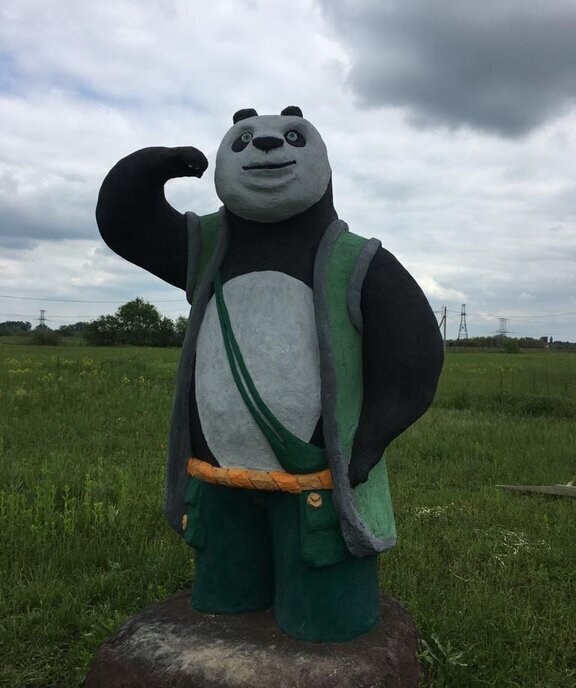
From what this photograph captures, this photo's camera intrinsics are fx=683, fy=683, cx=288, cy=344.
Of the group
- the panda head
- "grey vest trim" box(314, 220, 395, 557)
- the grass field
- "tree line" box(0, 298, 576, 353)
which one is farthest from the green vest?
"tree line" box(0, 298, 576, 353)

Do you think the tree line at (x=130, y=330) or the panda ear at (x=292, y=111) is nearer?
the panda ear at (x=292, y=111)

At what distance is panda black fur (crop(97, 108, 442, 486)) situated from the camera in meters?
2.21

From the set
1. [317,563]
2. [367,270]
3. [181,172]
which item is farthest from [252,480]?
[181,172]

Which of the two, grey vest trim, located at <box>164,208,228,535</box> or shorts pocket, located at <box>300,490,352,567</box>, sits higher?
grey vest trim, located at <box>164,208,228,535</box>

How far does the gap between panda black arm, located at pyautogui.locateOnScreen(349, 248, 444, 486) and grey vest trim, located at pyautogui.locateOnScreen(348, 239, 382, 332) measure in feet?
0.08

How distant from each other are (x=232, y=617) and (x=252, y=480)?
2.07 feet

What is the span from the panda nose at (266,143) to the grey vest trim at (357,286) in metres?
0.45

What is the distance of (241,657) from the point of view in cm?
220

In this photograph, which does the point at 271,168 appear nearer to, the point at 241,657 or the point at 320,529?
the point at 320,529

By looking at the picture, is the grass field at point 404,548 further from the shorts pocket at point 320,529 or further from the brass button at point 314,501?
the brass button at point 314,501

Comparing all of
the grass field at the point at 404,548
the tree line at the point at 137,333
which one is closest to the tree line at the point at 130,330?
the tree line at the point at 137,333

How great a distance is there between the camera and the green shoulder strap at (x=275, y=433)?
2166 mm

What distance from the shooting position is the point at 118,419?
25.7ft

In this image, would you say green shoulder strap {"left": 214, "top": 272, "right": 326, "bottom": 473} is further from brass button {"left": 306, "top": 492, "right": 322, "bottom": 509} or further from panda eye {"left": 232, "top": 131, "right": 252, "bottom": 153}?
panda eye {"left": 232, "top": 131, "right": 252, "bottom": 153}
